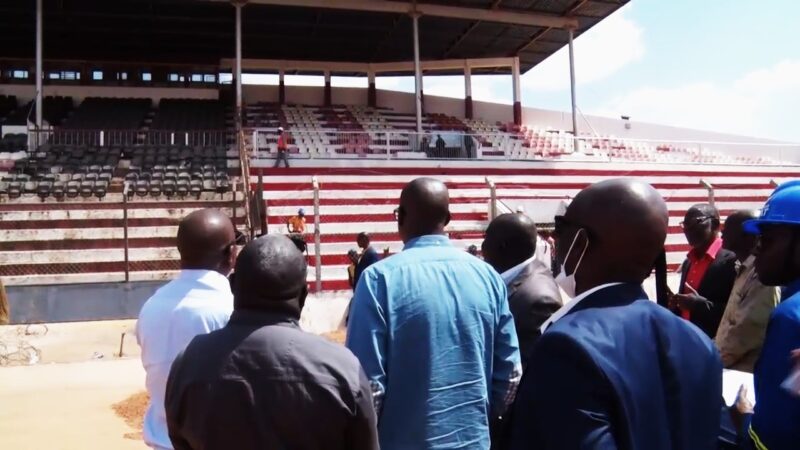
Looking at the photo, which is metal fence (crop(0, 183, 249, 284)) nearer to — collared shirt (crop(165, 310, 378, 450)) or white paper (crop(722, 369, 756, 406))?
collared shirt (crop(165, 310, 378, 450))

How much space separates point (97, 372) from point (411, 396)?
6.99 meters

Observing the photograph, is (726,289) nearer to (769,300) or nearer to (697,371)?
(769,300)

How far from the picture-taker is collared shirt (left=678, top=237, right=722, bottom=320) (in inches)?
185

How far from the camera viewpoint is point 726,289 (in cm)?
421

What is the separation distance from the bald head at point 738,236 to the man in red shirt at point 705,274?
5.1 inches

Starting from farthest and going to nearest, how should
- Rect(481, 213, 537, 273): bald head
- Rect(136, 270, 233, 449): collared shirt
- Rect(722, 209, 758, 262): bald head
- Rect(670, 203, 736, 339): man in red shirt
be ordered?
Rect(670, 203, 736, 339): man in red shirt, Rect(722, 209, 758, 262): bald head, Rect(481, 213, 537, 273): bald head, Rect(136, 270, 233, 449): collared shirt

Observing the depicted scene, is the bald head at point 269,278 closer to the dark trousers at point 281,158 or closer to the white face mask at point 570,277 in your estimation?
the white face mask at point 570,277

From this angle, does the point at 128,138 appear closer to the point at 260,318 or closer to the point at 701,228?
the point at 701,228

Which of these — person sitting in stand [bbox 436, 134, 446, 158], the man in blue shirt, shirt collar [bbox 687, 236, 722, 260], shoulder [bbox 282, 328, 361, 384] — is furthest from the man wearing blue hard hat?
person sitting in stand [bbox 436, 134, 446, 158]

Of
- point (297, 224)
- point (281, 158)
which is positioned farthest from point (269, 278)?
point (281, 158)

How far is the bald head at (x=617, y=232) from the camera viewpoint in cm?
159

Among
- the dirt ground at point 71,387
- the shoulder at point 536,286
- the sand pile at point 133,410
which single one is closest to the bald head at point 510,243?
the shoulder at point 536,286

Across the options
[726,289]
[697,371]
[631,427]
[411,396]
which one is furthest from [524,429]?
[726,289]

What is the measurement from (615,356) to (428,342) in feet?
3.89
